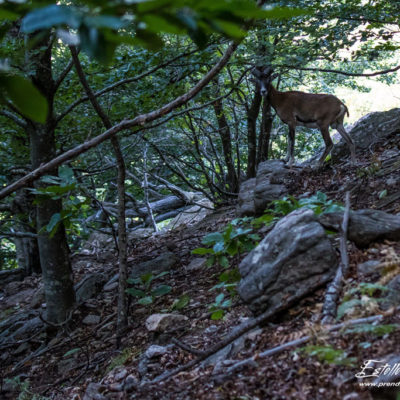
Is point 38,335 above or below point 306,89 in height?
below

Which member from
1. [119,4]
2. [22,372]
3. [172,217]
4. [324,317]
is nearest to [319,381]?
[324,317]

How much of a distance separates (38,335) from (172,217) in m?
6.67

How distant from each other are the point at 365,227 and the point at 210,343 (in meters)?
1.50

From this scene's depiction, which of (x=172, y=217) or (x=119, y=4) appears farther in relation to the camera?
(x=172, y=217)

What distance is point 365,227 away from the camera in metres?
3.19

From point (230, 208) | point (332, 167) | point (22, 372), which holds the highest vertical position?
point (332, 167)

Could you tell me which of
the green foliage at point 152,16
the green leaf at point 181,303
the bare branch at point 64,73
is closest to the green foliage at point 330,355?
the green foliage at point 152,16

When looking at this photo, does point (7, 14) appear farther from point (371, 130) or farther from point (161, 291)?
point (371, 130)

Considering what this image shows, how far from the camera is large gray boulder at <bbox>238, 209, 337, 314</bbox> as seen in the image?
9.52 feet

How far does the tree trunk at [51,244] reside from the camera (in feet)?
17.8

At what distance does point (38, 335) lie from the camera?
5988mm

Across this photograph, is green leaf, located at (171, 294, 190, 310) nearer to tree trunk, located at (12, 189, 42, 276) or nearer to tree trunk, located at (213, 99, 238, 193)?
tree trunk, located at (12, 189, 42, 276)

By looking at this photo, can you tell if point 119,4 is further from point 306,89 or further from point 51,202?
point 306,89

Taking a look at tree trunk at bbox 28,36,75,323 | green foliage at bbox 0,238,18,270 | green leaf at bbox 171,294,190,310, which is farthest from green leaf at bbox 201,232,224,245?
green foliage at bbox 0,238,18,270
